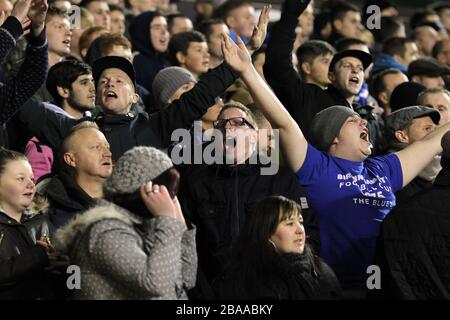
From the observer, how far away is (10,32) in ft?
23.6

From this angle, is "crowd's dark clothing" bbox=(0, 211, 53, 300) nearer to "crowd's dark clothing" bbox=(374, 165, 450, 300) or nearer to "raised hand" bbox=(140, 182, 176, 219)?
"raised hand" bbox=(140, 182, 176, 219)

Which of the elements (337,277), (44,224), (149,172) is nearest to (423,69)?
(337,277)

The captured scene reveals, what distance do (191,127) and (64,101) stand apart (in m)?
1.11

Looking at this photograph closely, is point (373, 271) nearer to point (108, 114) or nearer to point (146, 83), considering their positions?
point (108, 114)

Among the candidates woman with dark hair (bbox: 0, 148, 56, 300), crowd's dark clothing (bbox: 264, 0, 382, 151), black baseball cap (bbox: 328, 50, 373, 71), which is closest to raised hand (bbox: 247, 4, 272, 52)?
crowd's dark clothing (bbox: 264, 0, 382, 151)

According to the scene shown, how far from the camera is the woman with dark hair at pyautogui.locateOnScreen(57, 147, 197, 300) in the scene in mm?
5438

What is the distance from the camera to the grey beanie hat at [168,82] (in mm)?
9211

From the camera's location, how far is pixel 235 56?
709cm

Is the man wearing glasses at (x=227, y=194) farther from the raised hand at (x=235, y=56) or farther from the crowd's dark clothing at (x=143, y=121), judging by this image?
the raised hand at (x=235, y=56)

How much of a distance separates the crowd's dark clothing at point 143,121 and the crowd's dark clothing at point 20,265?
1291 mm

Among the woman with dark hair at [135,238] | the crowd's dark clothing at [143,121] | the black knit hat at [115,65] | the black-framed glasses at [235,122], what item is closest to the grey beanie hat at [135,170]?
the woman with dark hair at [135,238]

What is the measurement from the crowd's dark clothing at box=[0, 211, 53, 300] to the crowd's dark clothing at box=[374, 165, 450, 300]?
1.85 metres

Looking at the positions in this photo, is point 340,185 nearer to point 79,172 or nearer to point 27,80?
point 79,172

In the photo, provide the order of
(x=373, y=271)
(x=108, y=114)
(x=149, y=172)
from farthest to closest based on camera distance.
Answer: (x=108, y=114)
(x=373, y=271)
(x=149, y=172)
